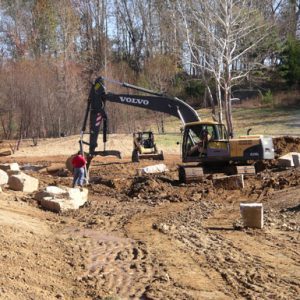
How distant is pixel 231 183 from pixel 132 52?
4779cm

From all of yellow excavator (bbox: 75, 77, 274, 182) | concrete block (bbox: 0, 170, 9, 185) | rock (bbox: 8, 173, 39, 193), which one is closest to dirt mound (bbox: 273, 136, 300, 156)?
yellow excavator (bbox: 75, 77, 274, 182)

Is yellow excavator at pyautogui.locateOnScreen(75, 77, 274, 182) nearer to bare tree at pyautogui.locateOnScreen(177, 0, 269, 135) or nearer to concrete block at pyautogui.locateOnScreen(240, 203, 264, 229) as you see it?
concrete block at pyautogui.locateOnScreen(240, 203, 264, 229)

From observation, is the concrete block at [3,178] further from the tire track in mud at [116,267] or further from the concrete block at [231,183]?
the tire track in mud at [116,267]

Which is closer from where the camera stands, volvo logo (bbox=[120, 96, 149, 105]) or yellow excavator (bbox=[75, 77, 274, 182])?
yellow excavator (bbox=[75, 77, 274, 182])

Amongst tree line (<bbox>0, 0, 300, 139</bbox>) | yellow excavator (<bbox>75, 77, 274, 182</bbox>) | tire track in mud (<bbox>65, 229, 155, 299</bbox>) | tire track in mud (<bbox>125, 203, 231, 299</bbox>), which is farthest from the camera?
tree line (<bbox>0, 0, 300, 139</bbox>)

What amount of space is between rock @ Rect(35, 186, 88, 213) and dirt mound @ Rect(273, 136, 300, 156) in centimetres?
1406

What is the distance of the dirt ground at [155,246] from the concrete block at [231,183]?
1.00ft

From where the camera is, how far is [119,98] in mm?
21922

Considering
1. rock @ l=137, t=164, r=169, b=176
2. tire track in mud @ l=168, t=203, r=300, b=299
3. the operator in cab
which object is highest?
the operator in cab

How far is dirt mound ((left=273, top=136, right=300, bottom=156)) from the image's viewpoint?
27.3 m

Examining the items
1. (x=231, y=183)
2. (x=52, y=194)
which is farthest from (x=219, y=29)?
(x=52, y=194)

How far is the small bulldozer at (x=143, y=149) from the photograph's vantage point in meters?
27.4

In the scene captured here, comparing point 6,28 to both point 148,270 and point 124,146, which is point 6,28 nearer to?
point 124,146

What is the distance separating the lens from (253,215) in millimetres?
11398
